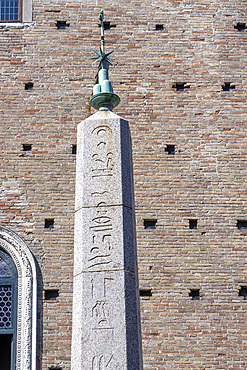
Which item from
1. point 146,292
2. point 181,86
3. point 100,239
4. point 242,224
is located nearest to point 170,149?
point 181,86

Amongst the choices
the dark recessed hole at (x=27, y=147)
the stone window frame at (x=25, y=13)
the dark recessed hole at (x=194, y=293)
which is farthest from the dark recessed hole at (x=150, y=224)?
the stone window frame at (x=25, y=13)

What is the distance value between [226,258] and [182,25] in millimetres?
3679

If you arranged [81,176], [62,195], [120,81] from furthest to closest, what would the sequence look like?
1. [120,81]
2. [62,195]
3. [81,176]

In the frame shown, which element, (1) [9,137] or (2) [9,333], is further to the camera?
(1) [9,137]

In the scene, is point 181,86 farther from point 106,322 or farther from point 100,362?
point 100,362

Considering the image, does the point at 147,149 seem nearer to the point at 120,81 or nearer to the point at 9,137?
the point at 120,81

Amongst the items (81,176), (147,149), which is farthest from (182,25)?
(81,176)

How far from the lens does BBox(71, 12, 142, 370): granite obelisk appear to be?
404cm

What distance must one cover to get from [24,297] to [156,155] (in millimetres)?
2639

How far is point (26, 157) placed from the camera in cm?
927

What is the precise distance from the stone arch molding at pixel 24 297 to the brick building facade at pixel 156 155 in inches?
4.0

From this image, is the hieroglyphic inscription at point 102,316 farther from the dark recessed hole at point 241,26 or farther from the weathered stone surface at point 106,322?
the dark recessed hole at point 241,26

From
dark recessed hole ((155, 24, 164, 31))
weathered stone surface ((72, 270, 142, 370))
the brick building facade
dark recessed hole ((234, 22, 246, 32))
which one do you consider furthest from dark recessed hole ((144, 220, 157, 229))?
weathered stone surface ((72, 270, 142, 370))

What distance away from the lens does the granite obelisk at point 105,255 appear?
404 cm
